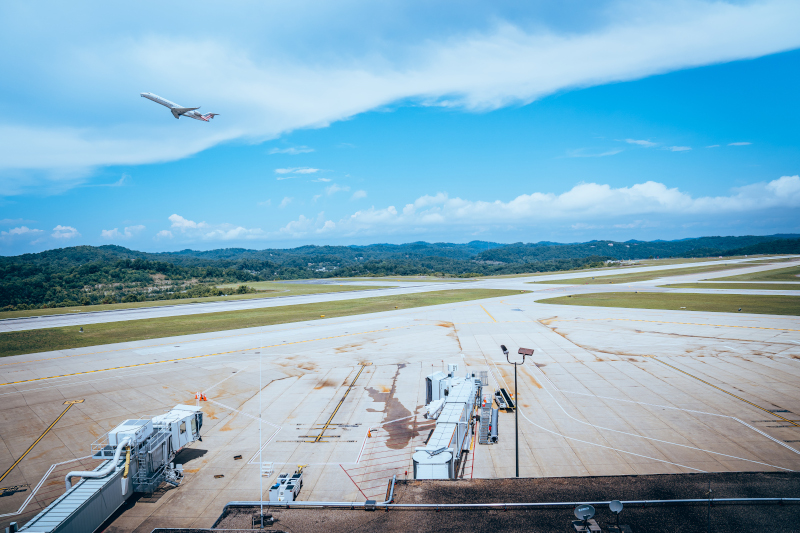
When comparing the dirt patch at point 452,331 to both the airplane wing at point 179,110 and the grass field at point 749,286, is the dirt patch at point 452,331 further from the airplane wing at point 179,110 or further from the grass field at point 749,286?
the grass field at point 749,286

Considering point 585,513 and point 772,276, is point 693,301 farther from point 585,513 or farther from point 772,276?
point 585,513

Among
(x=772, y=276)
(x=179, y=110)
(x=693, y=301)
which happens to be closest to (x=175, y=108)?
(x=179, y=110)

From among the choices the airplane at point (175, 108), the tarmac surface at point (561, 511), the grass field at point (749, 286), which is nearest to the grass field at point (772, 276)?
the grass field at point (749, 286)

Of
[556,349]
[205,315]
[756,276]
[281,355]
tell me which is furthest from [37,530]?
[756,276]

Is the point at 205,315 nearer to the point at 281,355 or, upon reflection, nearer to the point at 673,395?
the point at 281,355

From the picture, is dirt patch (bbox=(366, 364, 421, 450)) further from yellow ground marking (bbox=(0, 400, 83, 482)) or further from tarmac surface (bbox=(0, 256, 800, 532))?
yellow ground marking (bbox=(0, 400, 83, 482))
